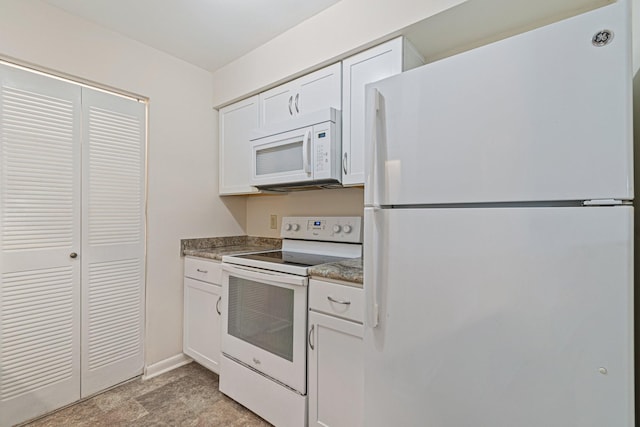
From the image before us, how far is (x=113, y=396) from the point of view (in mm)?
1939

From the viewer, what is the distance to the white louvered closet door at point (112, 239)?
1.92 m

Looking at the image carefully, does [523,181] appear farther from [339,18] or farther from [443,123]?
[339,18]

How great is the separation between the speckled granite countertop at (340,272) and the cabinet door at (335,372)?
0.19 meters

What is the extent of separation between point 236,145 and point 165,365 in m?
1.80

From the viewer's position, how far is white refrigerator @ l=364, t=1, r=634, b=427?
72cm

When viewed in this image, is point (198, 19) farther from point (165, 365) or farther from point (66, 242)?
point (165, 365)

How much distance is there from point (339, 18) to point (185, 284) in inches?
85.2

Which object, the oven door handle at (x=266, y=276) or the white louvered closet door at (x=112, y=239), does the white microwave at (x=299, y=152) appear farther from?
the white louvered closet door at (x=112, y=239)

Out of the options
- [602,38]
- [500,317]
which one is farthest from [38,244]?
[602,38]

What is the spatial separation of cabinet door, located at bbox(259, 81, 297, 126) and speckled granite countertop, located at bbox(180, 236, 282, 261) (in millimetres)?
1010

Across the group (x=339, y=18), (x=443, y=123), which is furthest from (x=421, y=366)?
(x=339, y=18)

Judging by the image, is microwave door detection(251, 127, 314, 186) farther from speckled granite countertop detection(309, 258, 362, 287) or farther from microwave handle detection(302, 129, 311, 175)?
speckled granite countertop detection(309, 258, 362, 287)

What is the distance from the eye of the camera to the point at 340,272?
142 centimetres

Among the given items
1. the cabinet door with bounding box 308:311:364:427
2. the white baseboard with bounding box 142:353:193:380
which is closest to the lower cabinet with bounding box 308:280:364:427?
the cabinet door with bounding box 308:311:364:427
